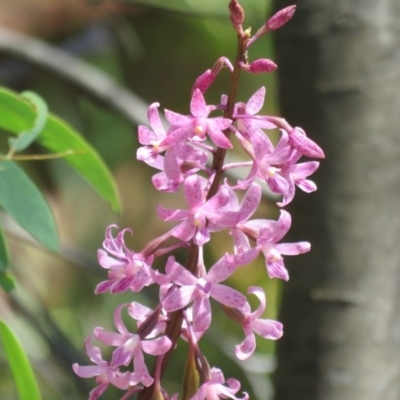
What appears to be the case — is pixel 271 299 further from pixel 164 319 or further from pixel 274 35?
pixel 164 319

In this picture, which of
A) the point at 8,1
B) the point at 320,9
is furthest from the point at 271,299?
the point at 320,9

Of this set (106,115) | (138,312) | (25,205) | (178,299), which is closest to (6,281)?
(25,205)

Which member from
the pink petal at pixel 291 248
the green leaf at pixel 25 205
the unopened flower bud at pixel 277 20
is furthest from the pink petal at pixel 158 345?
the green leaf at pixel 25 205

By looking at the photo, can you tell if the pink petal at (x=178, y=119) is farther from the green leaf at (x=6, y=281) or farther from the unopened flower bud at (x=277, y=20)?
the green leaf at (x=6, y=281)

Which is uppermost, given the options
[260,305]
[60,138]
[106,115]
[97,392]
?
[106,115]

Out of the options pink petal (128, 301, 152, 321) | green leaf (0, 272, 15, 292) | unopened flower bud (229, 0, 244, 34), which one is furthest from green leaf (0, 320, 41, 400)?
unopened flower bud (229, 0, 244, 34)

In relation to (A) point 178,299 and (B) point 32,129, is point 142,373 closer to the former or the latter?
(A) point 178,299
